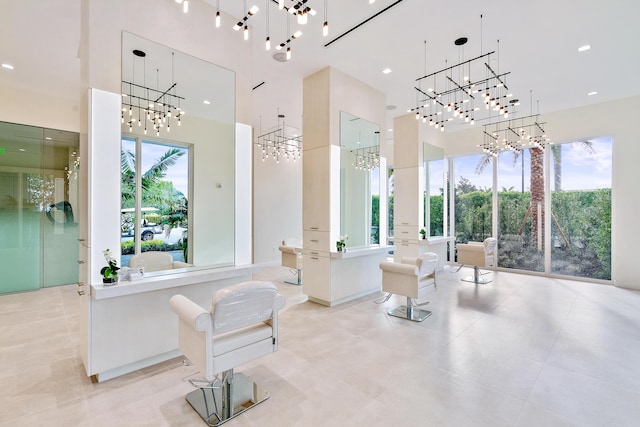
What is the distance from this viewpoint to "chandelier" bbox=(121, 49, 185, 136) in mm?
2844

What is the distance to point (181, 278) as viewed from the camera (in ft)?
9.50

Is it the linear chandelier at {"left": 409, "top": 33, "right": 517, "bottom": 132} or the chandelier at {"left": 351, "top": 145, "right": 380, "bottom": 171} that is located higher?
the linear chandelier at {"left": 409, "top": 33, "right": 517, "bottom": 132}

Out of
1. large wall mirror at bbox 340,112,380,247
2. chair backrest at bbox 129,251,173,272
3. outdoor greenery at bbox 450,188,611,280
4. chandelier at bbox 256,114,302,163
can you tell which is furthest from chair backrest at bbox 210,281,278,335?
outdoor greenery at bbox 450,188,611,280

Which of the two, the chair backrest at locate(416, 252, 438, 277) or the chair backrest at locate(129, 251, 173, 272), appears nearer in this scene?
the chair backrest at locate(129, 251, 173, 272)

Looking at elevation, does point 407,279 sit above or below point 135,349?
above

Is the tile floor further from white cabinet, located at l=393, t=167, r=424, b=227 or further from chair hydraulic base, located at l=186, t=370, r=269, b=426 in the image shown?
white cabinet, located at l=393, t=167, r=424, b=227

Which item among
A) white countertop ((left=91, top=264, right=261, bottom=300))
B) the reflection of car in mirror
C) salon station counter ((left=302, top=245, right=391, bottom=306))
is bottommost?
salon station counter ((left=302, top=245, right=391, bottom=306))

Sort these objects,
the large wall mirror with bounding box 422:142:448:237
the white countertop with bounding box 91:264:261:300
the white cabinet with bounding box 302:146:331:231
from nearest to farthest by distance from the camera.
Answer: the white countertop with bounding box 91:264:261:300
the white cabinet with bounding box 302:146:331:231
the large wall mirror with bounding box 422:142:448:237

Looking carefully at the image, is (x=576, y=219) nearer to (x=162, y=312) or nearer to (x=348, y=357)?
(x=348, y=357)

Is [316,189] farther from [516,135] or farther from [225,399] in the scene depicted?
[516,135]

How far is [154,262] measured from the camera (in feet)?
9.85

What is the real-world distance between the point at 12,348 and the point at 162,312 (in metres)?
2.01

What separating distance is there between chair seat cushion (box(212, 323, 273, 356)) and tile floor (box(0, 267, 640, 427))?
1.81ft

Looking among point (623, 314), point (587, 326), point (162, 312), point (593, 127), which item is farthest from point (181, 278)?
point (593, 127)
